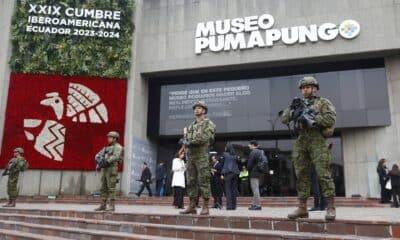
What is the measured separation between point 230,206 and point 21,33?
44.5 feet

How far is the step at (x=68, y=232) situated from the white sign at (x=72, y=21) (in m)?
11.2

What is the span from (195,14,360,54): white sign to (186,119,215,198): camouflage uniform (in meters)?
11.2

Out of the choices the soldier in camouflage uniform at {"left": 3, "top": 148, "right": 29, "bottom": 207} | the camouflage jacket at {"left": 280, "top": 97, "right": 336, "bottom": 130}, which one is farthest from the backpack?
the soldier in camouflage uniform at {"left": 3, "top": 148, "right": 29, "bottom": 207}

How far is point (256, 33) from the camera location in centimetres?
1717

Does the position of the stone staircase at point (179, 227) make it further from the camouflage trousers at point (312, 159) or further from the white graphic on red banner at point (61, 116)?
the white graphic on red banner at point (61, 116)

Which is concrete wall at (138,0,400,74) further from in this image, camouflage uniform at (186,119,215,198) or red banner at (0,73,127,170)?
camouflage uniform at (186,119,215,198)

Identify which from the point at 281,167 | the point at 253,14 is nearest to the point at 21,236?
the point at 281,167

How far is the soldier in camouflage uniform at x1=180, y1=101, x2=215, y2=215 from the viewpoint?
6457 mm

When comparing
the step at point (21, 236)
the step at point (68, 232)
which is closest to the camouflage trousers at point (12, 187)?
the step at point (68, 232)

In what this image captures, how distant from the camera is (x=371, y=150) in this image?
16141 mm

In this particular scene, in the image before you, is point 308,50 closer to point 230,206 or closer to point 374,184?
point 374,184

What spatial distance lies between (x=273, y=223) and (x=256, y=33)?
13.2 meters

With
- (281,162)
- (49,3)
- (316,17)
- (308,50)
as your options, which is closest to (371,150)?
(281,162)

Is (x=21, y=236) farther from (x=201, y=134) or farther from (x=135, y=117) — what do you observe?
(x=135, y=117)
